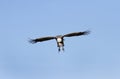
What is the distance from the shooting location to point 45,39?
4412 centimetres

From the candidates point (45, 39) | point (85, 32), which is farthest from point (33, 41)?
point (85, 32)

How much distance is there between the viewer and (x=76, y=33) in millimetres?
43750

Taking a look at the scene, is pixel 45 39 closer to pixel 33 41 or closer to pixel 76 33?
pixel 33 41

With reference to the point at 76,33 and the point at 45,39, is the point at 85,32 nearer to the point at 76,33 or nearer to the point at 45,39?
the point at 76,33

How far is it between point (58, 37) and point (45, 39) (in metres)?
2.52

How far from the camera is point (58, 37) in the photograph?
43250mm

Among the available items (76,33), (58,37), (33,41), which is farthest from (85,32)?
(33,41)

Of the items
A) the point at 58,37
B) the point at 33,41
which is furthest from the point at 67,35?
the point at 33,41

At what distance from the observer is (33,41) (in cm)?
4550

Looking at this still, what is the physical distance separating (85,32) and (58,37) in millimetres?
4952

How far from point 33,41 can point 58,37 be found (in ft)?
17.1

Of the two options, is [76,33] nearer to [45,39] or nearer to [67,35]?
[67,35]

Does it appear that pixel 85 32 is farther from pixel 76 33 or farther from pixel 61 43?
pixel 61 43

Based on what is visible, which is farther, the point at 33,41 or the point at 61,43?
the point at 33,41
